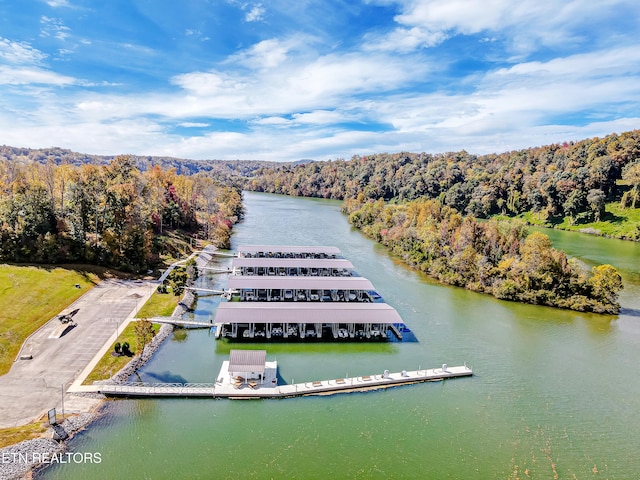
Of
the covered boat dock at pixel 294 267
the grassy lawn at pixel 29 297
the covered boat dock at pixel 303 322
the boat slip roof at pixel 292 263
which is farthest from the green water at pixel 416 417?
the covered boat dock at pixel 294 267

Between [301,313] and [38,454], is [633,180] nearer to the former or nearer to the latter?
[301,313]

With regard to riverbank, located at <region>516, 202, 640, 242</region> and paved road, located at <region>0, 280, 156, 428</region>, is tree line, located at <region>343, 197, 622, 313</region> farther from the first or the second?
riverbank, located at <region>516, 202, 640, 242</region>

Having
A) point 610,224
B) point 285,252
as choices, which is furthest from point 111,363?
point 610,224

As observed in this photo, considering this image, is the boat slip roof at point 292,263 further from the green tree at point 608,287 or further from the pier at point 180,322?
the green tree at point 608,287

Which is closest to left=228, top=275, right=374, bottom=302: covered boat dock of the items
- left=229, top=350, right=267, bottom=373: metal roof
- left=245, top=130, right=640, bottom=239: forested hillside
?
left=229, top=350, right=267, bottom=373: metal roof

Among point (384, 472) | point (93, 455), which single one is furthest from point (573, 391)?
point (93, 455)

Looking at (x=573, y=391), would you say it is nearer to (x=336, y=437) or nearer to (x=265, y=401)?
(x=336, y=437)
